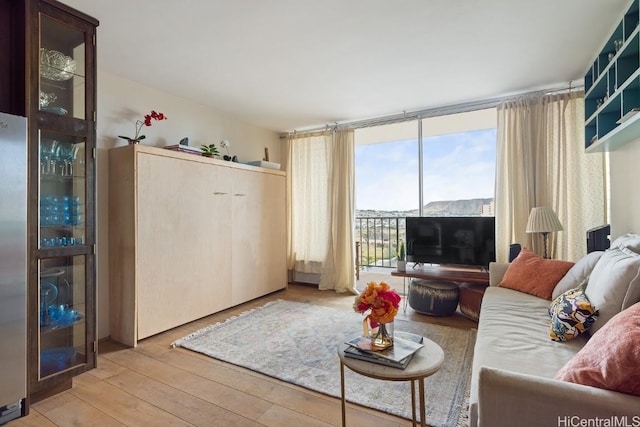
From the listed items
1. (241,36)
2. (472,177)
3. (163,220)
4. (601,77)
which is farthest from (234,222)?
(601,77)

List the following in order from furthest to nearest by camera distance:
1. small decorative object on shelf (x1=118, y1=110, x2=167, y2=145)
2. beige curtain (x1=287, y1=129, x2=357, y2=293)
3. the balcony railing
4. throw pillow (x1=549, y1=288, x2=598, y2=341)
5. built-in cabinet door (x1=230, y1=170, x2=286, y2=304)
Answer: the balcony railing → beige curtain (x1=287, y1=129, x2=357, y2=293) → built-in cabinet door (x1=230, y1=170, x2=286, y2=304) → small decorative object on shelf (x1=118, y1=110, x2=167, y2=145) → throw pillow (x1=549, y1=288, x2=598, y2=341)

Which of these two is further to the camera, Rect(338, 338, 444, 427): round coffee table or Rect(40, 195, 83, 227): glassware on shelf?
Rect(40, 195, 83, 227): glassware on shelf

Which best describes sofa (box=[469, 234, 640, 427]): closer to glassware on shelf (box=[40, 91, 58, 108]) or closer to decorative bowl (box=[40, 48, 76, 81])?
glassware on shelf (box=[40, 91, 58, 108])

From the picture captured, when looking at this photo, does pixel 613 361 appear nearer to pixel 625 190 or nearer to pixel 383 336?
pixel 383 336

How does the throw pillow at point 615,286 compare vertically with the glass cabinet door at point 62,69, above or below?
below

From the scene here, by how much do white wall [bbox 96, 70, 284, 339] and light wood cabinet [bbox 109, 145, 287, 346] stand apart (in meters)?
0.07

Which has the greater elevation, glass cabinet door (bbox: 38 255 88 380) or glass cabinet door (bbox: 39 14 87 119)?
glass cabinet door (bbox: 39 14 87 119)

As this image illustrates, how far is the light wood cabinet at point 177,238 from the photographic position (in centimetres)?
271

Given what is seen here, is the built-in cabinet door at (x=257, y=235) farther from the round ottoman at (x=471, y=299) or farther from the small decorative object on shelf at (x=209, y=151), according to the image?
the round ottoman at (x=471, y=299)

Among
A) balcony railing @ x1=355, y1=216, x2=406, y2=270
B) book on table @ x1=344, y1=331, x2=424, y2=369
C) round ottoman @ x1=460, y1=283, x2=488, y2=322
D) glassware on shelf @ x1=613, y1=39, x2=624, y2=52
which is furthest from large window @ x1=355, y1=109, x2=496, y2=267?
book on table @ x1=344, y1=331, x2=424, y2=369

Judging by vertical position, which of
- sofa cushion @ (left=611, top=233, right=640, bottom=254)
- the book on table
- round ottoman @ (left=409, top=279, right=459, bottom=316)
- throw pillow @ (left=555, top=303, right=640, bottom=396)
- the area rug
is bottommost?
the area rug

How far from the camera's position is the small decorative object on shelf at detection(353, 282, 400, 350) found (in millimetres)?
1426

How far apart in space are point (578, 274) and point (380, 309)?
150cm

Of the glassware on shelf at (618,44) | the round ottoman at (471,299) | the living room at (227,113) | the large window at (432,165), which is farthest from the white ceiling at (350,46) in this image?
the round ottoman at (471,299)
